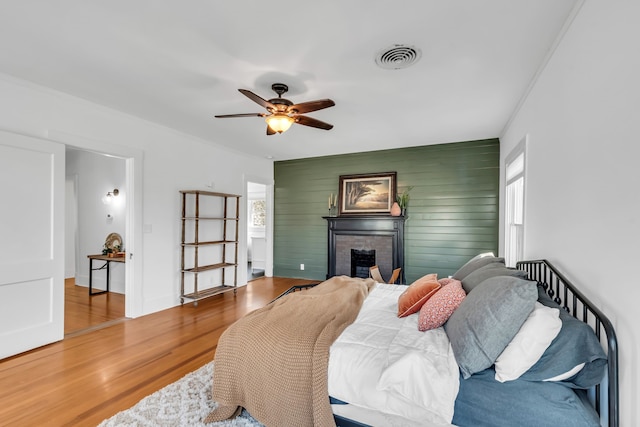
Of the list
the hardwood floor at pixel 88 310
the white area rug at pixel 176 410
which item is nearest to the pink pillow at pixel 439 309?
the white area rug at pixel 176 410

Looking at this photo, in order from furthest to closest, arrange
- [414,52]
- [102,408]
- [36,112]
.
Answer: [36,112] < [414,52] < [102,408]

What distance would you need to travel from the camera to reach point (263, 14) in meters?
1.88

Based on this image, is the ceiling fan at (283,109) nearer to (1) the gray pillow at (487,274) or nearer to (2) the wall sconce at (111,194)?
(1) the gray pillow at (487,274)

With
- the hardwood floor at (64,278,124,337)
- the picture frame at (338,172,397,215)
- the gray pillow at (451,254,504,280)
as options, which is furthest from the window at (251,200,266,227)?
the gray pillow at (451,254,504,280)

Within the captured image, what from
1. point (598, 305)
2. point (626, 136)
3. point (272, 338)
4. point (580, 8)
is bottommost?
point (272, 338)

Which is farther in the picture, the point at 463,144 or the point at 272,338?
the point at 463,144

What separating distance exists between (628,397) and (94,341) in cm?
410

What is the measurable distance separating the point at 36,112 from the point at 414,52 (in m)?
3.54

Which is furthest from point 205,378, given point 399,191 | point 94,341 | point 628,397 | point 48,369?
point 399,191

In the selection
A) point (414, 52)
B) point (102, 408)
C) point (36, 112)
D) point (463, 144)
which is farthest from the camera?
point (463, 144)

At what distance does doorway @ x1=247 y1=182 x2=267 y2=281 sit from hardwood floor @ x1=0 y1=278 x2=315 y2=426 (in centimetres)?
384

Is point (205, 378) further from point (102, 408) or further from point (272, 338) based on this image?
point (272, 338)

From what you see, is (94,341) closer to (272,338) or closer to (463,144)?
(272,338)

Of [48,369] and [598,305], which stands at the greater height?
[598,305]
